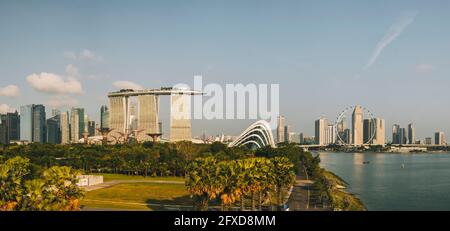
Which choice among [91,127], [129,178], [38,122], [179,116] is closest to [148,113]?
[179,116]

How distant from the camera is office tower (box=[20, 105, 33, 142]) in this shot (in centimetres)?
15150

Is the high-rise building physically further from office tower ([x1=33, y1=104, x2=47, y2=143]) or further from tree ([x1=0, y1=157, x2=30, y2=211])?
tree ([x1=0, y1=157, x2=30, y2=211])

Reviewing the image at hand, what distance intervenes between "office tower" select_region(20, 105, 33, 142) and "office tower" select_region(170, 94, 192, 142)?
53327mm

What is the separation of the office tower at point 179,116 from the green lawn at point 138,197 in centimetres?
8444

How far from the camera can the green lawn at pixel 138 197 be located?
31438mm

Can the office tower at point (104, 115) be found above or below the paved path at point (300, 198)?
above

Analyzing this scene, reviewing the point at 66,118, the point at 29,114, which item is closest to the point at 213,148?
the point at 29,114

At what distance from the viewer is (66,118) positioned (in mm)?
172500

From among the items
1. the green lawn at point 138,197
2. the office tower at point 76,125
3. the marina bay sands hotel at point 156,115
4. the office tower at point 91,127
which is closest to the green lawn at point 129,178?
the green lawn at point 138,197

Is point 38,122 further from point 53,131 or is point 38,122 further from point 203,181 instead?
point 203,181

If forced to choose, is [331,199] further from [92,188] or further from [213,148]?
[213,148]

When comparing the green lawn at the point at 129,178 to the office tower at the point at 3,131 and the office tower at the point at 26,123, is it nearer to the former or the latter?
the office tower at the point at 3,131
